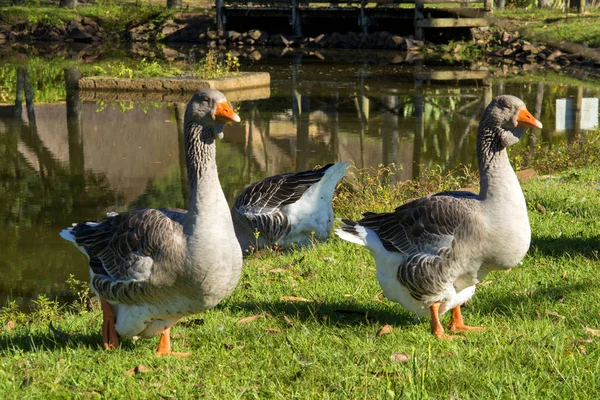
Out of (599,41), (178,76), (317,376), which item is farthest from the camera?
(599,41)

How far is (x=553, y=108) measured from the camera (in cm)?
1919

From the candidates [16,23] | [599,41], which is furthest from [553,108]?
[16,23]

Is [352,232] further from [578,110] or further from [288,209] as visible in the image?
[578,110]

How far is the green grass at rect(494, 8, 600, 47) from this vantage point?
2845 centimetres

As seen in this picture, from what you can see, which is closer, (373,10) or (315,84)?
(315,84)

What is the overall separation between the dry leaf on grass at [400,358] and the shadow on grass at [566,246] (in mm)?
2762

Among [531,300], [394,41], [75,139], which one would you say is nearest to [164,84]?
[75,139]

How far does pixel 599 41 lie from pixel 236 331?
25.6m

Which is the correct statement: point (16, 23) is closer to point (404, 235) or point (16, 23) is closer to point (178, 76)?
point (178, 76)

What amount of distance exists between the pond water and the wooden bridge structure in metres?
7.79

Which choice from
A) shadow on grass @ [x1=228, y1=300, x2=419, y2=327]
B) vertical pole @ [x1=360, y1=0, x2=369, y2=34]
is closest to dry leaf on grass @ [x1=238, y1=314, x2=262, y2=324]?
shadow on grass @ [x1=228, y1=300, x2=419, y2=327]

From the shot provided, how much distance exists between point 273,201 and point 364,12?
90.8 ft

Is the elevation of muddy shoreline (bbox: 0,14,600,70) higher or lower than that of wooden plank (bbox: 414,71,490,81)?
higher

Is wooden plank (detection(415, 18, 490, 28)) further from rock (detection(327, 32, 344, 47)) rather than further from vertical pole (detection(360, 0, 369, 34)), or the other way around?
rock (detection(327, 32, 344, 47))
